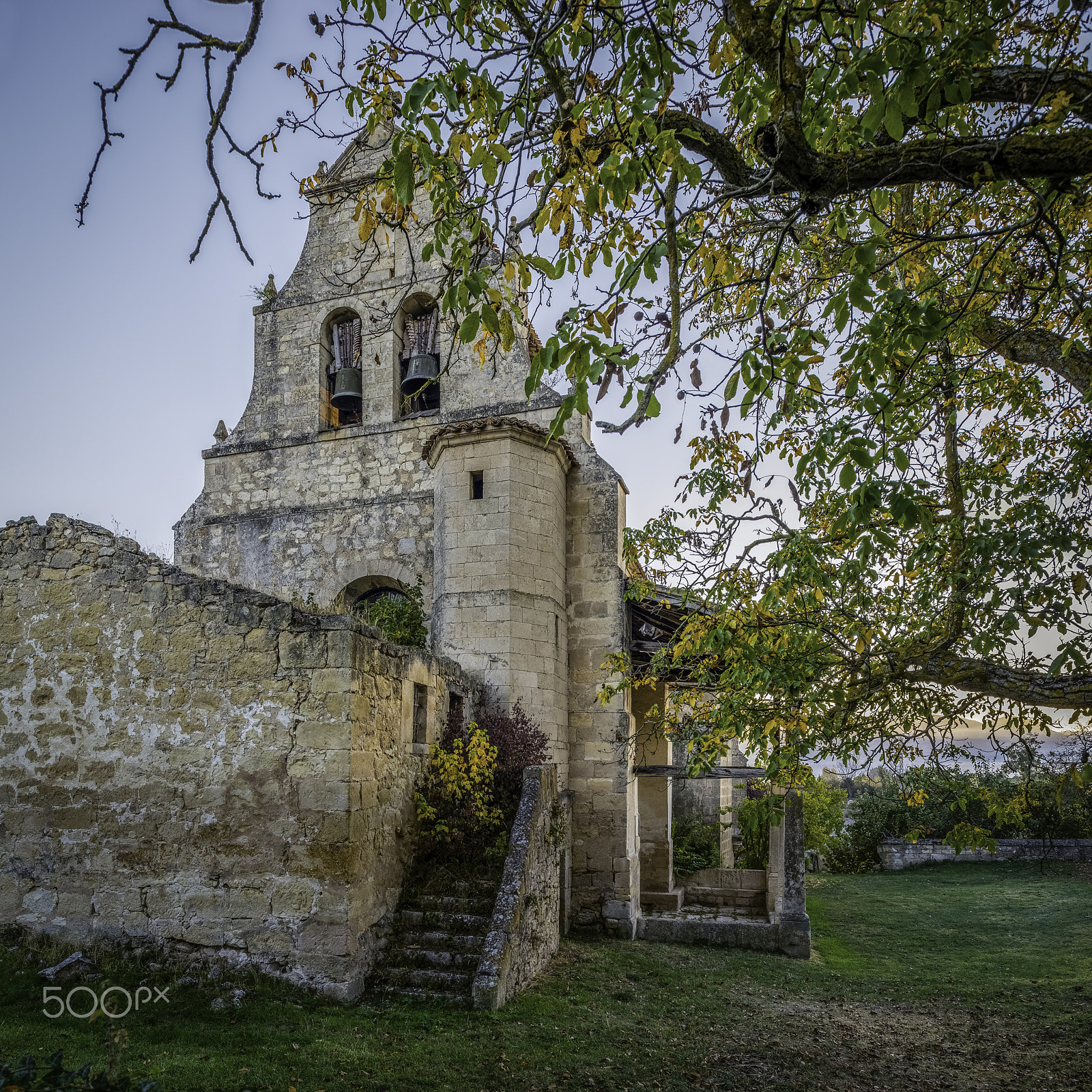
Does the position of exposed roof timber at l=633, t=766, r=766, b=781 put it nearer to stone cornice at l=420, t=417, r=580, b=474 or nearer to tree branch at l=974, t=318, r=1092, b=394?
stone cornice at l=420, t=417, r=580, b=474

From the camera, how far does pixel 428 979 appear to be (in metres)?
6.54

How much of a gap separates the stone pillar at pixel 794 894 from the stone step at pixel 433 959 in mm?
4940

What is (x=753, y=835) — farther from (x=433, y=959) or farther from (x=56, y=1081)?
(x=56, y=1081)

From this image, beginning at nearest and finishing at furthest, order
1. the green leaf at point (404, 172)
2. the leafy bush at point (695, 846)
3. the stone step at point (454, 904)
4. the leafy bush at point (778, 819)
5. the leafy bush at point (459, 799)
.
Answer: the green leaf at point (404, 172), the leafy bush at point (778, 819), the stone step at point (454, 904), the leafy bush at point (459, 799), the leafy bush at point (695, 846)

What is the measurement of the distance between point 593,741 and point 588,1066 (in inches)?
222

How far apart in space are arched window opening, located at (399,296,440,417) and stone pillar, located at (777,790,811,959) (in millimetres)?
7862

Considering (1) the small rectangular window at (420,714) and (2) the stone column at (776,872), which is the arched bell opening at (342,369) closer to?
(1) the small rectangular window at (420,714)

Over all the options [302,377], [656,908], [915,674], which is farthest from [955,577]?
[302,377]

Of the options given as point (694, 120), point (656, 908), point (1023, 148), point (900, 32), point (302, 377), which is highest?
point (302, 377)

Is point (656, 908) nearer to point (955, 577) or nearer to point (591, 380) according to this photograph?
point (955, 577)

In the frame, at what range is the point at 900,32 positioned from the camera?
11.1 ft

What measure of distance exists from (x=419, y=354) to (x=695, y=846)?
415 inches

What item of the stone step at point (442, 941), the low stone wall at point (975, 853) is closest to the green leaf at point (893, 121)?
the stone step at point (442, 941)

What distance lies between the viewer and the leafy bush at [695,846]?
14828 millimetres
